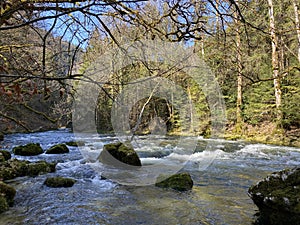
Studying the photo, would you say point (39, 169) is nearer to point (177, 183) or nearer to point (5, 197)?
point (5, 197)

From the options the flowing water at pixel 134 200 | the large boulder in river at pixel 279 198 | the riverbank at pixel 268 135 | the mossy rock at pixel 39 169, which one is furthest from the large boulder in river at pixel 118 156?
the riverbank at pixel 268 135

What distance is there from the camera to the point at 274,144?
11719mm

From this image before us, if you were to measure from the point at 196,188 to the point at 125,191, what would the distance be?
1.46 m

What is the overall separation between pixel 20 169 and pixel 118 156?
2.65 metres

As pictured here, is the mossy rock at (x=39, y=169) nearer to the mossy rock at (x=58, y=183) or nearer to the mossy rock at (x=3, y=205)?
the mossy rock at (x=58, y=183)

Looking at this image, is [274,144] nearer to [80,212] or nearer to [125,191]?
[125,191]

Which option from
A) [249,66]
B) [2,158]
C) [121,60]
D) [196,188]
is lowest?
[196,188]

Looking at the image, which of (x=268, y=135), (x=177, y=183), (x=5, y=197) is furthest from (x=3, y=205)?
(x=268, y=135)

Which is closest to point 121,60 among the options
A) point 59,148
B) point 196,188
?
point 196,188

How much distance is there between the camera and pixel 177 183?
5.11 metres

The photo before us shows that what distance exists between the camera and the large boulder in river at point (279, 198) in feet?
9.78

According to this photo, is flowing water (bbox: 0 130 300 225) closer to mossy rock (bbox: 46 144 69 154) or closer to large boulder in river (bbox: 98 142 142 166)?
large boulder in river (bbox: 98 142 142 166)

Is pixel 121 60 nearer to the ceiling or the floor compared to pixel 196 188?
nearer to the ceiling

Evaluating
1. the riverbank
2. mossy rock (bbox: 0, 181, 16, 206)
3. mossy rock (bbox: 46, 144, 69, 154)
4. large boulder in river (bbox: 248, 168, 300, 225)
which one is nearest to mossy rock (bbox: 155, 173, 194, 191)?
large boulder in river (bbox: 248, 168, 300, 225)
